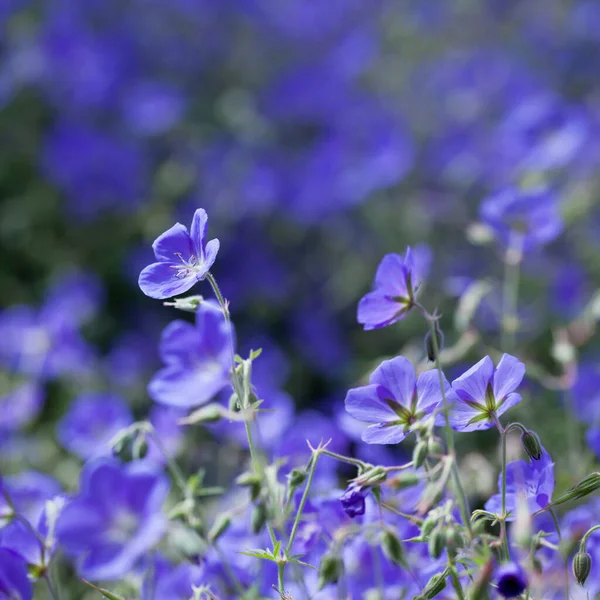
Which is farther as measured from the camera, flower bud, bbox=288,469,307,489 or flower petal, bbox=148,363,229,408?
flower petal, bbox=148,363,229,408

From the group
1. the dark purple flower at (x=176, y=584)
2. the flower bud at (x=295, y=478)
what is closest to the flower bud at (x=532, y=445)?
the flower bud at (x=295, y=478)

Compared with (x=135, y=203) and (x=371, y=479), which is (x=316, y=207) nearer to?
(x=135, y=203)

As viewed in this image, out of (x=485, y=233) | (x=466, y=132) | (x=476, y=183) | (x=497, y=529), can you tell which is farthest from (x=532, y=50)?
(x=497, y=529)

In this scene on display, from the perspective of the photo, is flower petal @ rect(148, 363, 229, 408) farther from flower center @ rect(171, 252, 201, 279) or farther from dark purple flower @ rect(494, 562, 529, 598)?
dark purple flower @ rect(494, 562, 529, 598)

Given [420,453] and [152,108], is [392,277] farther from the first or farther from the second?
[152,108]

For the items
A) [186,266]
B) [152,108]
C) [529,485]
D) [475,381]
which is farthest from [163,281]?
[152,108]

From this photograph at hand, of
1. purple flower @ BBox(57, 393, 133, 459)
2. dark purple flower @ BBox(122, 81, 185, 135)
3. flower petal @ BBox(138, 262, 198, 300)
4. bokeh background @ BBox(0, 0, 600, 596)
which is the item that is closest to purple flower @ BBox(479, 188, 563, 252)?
bokeh background @ BBox(0, 0, 600, 596)
